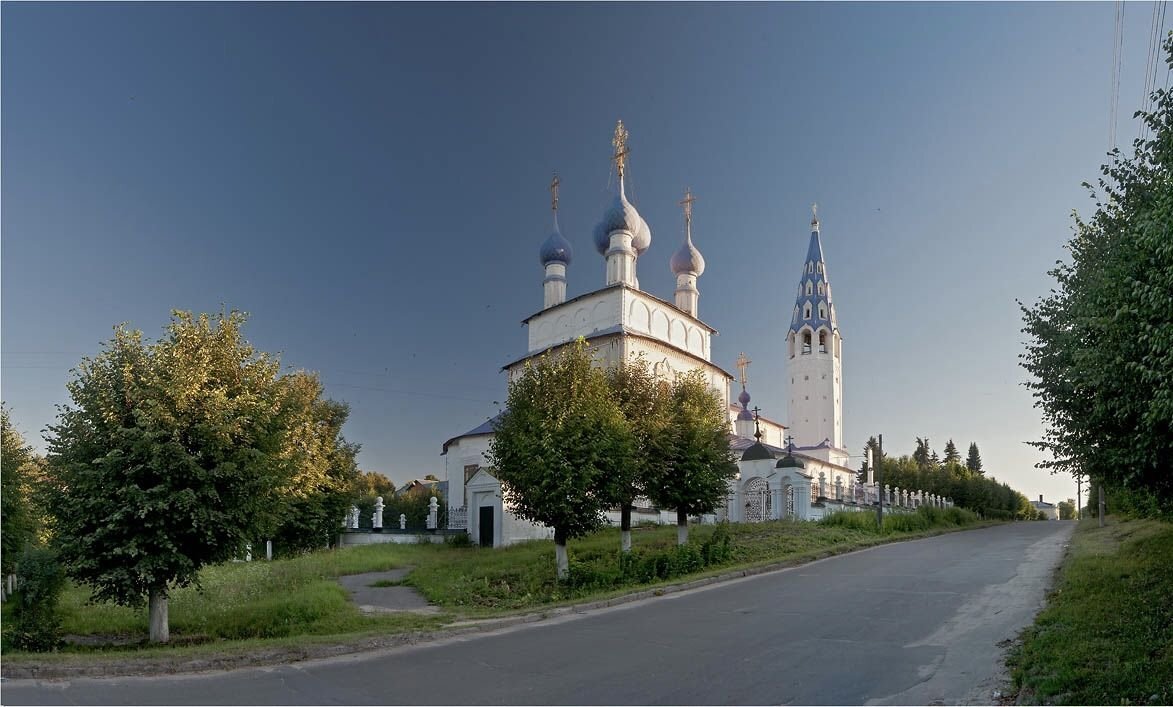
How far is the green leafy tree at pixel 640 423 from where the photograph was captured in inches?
916

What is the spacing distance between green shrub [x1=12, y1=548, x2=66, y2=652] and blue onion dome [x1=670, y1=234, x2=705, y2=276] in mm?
40404

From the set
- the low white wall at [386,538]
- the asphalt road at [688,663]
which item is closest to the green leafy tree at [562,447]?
the asphalt road at [688,663]

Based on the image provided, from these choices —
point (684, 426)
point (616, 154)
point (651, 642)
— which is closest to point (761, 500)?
point (684, 426)

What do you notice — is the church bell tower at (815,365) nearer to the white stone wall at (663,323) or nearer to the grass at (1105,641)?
the white stone wall at (663,323)

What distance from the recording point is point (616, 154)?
148 ft

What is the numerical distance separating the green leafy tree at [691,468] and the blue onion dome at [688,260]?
2492 centimetres

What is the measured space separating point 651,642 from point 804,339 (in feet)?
197

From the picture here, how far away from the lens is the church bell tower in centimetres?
6769

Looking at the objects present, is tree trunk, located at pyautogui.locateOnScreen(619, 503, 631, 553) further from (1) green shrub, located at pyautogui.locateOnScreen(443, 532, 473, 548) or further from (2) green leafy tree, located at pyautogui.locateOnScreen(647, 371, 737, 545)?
(1) green shrub, located at pyautogui.locateOnScreen(443, 532, 473, 548)

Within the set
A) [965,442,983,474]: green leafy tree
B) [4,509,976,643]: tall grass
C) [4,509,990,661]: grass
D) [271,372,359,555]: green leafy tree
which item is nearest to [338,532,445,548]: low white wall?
[271,372,359,555]: green leafy tree

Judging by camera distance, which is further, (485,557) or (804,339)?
(804,339)

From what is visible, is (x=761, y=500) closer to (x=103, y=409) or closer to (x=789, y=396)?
(x=103, y=409)

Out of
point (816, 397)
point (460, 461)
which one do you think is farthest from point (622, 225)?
point (816, 397)

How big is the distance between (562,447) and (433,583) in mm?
4684
